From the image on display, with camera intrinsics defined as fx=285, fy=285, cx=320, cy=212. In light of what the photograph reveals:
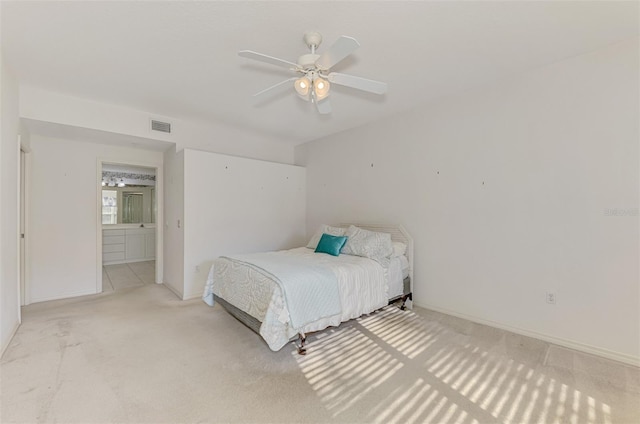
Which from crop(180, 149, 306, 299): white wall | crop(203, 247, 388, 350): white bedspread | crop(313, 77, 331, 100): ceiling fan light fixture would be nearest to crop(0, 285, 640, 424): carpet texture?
crop(203, 247, 388, 350): white bedspread

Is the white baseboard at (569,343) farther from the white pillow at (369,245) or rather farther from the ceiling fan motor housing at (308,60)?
the ceiling fan motor housing at (308,60)

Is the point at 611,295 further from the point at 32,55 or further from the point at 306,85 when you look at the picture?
the point at 32,55

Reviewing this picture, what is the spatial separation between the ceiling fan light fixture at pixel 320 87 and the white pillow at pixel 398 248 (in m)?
2.18

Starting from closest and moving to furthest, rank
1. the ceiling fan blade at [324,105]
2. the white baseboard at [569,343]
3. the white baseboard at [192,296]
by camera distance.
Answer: the white baseboard at [569,343] → the ceiling fan blade at [324,105] → the white baseboard at [192,296]

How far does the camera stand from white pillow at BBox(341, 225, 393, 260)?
3521mm

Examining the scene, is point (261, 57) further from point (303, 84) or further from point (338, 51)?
point (338, 51)

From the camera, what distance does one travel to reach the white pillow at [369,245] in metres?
3.52

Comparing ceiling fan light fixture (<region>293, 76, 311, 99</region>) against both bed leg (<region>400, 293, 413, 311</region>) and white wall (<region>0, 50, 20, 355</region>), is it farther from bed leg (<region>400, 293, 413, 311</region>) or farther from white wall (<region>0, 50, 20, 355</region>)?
bed leg (<region>400, 293, 413, 311</region>)

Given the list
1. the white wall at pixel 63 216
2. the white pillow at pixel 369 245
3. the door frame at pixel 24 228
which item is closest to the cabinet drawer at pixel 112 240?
the white wall at pixel 63 216

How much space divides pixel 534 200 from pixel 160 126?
15.9 feet

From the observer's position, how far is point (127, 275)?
5.60 m

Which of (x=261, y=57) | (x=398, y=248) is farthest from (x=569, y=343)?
(x=261, y=57)

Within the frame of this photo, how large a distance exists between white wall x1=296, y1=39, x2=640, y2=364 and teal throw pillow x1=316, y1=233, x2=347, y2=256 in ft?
3.03

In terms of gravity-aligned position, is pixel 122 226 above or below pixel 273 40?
below
